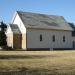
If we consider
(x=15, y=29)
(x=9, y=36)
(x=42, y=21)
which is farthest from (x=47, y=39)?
(x=9, y=36)

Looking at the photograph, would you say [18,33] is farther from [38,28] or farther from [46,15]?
[46,15]

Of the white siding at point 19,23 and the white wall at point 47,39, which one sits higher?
the white siding at point 19,23

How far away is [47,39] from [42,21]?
4.51 metres

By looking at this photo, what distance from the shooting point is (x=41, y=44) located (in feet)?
227


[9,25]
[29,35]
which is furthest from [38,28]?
[9,25]

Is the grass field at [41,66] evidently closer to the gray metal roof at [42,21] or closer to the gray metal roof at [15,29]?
the gray metal roof at [42,21]

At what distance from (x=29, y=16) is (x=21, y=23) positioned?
3145mm

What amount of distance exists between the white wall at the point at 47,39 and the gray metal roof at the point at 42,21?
48.1 inches

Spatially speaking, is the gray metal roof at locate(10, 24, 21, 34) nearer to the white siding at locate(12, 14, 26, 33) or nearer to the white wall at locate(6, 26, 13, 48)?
the white siding at locate(12, 14, 26, 33)

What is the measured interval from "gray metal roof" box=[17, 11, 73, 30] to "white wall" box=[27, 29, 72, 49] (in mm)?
1223

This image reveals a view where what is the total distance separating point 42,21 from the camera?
2761 inches

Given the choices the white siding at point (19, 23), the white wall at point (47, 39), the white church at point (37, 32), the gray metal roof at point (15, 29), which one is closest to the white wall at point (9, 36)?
the white church at point (37, 32)

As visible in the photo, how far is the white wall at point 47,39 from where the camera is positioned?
6688 cm

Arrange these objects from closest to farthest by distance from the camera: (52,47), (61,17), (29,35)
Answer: (29,35) → (52,47) → (61,17)
